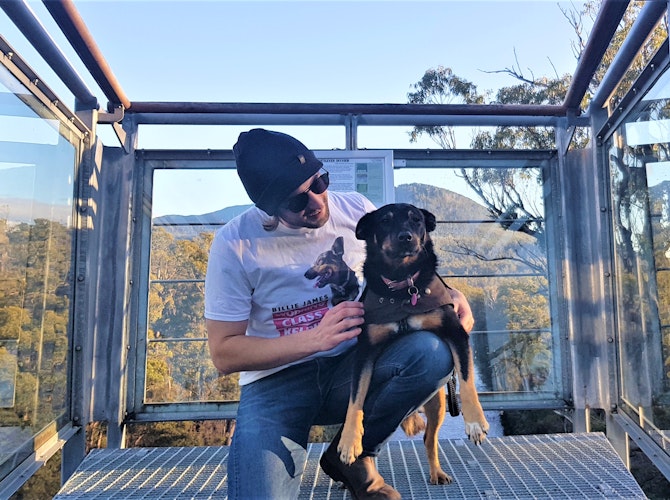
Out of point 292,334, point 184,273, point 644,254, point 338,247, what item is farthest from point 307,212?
point 644,254

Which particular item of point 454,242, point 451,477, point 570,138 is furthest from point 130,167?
point 570,138

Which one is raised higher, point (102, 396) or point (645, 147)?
point (645, 147)

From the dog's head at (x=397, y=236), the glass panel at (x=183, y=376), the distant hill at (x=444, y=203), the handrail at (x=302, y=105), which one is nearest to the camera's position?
the dog's head at (x=397, y=236)

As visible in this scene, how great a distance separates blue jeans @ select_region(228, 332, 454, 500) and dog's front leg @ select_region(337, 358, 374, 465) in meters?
0.02

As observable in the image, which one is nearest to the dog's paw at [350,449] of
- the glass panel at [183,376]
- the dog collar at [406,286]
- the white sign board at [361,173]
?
the dog collar at [406,286]

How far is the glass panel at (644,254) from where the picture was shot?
2072mm

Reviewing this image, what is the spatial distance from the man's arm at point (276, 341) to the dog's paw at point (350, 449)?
1.08 ft

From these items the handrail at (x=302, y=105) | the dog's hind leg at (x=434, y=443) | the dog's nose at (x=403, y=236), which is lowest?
the dog's hind leg at (x=434, y=443)

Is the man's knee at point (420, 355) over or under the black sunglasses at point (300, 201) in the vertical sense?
under

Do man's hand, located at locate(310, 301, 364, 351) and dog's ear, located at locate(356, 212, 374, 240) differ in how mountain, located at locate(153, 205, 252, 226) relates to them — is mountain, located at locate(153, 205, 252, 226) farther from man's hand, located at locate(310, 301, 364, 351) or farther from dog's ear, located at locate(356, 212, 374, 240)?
man's hand, located at locate(310, 301, 364, 351)

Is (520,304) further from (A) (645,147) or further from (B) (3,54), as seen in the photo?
(B) (3,54)

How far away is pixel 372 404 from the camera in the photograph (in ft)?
5.82

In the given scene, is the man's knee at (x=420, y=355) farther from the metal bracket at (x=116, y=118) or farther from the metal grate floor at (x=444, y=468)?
the metal bracket at (x=116, y=118)

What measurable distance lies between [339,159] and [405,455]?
1.44 meters
